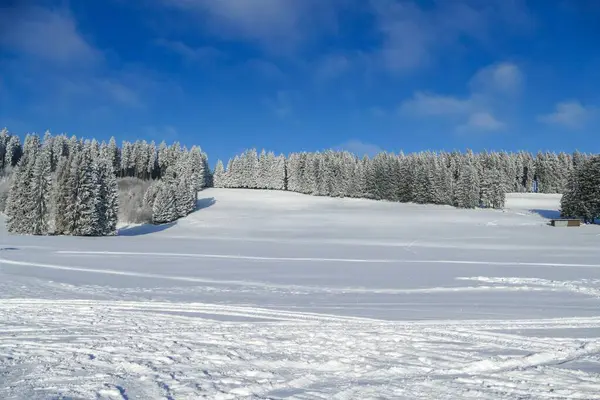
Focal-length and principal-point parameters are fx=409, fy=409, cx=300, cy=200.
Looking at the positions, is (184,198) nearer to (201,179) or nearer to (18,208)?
(18,208)

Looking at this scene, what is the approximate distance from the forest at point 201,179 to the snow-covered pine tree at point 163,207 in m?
0.15

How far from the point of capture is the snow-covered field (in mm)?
5594

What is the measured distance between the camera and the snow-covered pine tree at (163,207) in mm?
62094

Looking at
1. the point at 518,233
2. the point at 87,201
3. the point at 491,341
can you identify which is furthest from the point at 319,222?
the point at 491,341

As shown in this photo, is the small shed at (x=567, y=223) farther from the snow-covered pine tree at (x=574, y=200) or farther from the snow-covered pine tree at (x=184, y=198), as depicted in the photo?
the snow-covered pine tree at (x=184, y=198)

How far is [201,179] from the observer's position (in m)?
102

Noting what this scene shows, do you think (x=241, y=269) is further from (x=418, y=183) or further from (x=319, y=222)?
(x=418, y=183)

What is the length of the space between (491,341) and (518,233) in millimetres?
43894

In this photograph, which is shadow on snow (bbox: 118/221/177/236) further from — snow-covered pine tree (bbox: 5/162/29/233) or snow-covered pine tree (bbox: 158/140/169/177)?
snow-covered pine tree (bbox: 158/140/169/177)

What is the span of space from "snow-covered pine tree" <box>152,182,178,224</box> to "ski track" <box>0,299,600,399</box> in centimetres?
5421

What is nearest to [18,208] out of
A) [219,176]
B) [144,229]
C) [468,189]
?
[144,229]

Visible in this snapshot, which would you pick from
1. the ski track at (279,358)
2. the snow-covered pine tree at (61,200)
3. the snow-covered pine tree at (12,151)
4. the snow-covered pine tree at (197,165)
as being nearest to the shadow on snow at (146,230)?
the snow-covered pine tree at (61,200)

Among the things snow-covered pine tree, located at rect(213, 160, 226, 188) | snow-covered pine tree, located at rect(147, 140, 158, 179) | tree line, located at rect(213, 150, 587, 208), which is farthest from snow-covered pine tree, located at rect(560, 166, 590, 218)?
snow-covered pine tree, located at rect(147, 140, 158, 179)

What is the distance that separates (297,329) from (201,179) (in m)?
96.8
